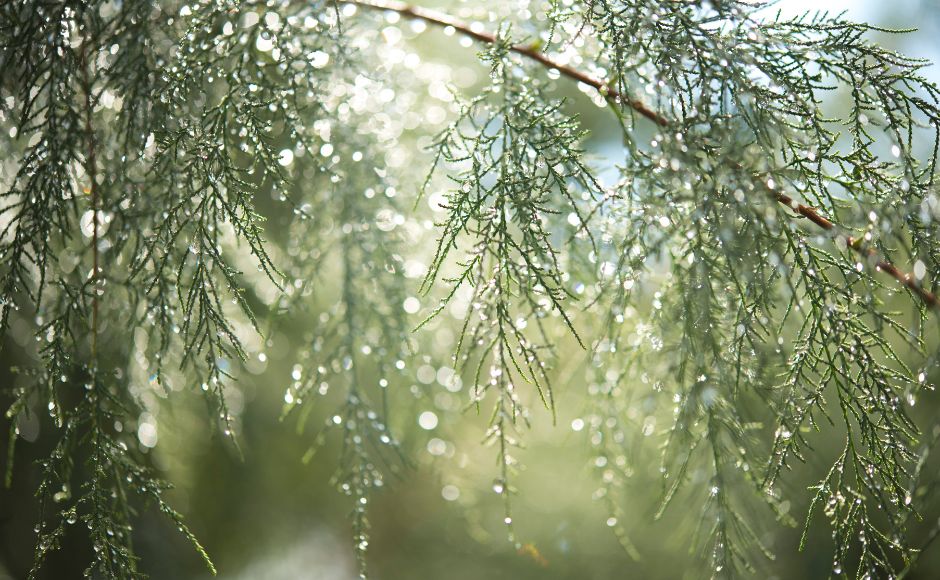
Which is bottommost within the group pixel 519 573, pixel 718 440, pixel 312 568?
pixel 718 440

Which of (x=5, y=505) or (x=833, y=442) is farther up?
(x=5, y=505)

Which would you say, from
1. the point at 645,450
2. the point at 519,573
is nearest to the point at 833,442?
the point at 645,450

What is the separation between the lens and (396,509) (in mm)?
1804

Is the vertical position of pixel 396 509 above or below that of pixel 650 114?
above

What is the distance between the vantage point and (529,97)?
500 mm

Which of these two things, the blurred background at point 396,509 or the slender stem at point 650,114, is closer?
the slender stem at point 650,114

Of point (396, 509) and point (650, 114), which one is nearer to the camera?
point (650, 114)

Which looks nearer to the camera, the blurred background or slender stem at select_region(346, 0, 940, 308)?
slender stem at select_region(346, 0, 940, 308)

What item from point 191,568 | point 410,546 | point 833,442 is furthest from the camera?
point 410,546

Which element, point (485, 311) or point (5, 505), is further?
point (5, 505)

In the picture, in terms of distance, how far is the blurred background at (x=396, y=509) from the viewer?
3.65 ft

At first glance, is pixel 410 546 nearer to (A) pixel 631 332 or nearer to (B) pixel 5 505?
(B) pixel 5 505

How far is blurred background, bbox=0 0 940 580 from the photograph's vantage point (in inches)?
43.8

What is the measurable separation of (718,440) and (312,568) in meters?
1.38
